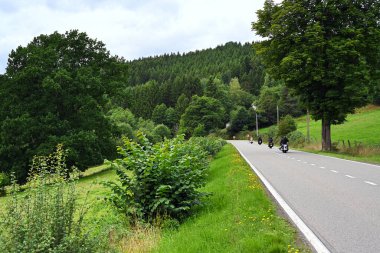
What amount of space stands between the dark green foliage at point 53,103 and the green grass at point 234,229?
923 inches

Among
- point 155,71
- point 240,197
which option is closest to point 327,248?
point 240,197

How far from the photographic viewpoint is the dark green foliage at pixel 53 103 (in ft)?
105

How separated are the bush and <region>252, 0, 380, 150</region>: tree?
27190 mm

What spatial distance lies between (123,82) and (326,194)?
31.0 metres

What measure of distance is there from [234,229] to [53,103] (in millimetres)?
30306

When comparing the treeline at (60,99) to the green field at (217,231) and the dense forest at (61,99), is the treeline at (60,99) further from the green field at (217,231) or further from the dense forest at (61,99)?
the green field at (217,231)

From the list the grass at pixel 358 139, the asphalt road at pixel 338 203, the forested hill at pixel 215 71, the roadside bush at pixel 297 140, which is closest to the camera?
the asphalt road at pixel 338 203

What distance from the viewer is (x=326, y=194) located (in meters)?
11.4

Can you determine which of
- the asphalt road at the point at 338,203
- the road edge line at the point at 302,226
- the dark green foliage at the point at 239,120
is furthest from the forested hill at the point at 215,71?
the road edge line at the point at 302,226

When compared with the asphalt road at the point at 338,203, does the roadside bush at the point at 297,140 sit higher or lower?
higher

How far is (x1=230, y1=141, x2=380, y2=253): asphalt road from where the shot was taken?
673 cm

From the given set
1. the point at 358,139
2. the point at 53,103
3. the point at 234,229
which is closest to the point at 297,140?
the point at 358,139

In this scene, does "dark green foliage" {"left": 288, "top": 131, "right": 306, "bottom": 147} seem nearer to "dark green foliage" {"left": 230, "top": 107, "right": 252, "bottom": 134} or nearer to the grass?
the grass

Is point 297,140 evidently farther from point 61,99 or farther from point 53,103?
point 53,103
